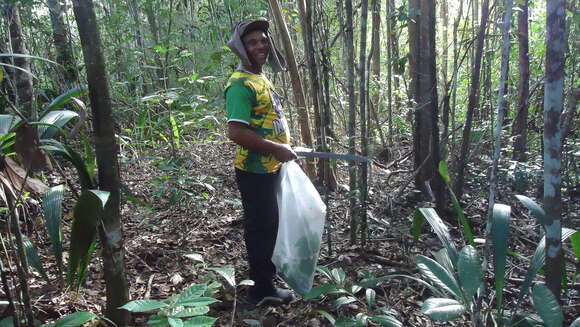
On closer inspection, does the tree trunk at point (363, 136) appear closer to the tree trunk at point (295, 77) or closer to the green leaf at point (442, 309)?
the green leaf at point (442, 309)

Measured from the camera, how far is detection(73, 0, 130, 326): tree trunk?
1392 mm

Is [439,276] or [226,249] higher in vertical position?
[439,276]

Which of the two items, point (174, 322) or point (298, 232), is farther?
point (298, 232)

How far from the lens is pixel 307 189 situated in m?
2.19

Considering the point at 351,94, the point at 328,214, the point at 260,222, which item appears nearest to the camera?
the point at 260,222

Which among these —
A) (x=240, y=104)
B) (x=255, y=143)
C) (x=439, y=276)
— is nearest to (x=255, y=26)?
(x=240, y=104)

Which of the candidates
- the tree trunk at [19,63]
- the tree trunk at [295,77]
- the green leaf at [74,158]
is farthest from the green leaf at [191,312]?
the tree trunk at [19,63]

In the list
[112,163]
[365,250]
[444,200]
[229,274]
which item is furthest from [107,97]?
[444,200]

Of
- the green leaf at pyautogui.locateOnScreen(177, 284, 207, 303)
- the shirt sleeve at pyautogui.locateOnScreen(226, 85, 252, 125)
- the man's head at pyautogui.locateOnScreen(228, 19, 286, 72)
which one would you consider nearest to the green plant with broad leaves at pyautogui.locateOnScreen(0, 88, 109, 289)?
the green leaf at pyautogui.locateOnScreen(177, 284, 207, 303)

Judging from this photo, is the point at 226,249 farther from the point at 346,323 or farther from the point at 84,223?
the point at 84,223

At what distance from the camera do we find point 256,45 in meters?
2.13

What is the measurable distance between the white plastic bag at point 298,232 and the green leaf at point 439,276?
23.4 inches

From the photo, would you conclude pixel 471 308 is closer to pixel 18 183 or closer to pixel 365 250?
pixel 365 250

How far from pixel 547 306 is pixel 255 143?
1338 mm
